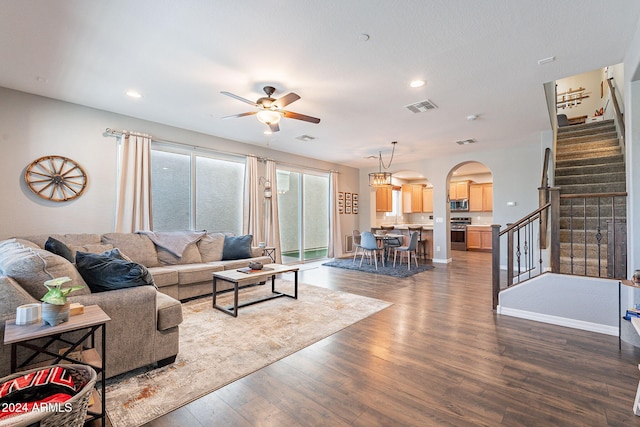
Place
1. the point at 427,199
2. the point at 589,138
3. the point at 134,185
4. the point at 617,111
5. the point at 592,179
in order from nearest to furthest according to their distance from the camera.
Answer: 1. the point at 134,185
2. the point at 592,179
3. the point at 617,111
4. the point at 589,138
5. the point at 427,199

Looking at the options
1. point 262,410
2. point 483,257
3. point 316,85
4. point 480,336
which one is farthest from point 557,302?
point 483,257

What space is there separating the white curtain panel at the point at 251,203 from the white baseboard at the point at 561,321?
4.58 meters

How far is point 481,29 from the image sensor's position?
A: 2.45m

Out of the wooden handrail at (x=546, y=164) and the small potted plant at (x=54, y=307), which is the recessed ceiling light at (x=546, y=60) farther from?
the small potted plant at (x=54, y=307)

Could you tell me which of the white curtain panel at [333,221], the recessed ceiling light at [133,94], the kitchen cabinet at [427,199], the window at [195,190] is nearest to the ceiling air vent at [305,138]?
the window at [195,190]

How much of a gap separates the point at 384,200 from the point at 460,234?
303 centimetres

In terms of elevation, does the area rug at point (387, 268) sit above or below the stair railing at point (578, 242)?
below

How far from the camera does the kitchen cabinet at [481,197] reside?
32.2 feet

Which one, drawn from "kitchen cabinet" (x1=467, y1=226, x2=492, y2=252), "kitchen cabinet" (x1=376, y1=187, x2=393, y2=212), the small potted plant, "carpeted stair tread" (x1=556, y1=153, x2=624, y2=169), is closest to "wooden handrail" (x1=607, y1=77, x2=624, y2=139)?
"carpeted stair tread" (x1=556, y1=153, x2=624, y2=169)

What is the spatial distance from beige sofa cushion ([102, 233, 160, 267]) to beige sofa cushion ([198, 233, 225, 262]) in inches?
29.0

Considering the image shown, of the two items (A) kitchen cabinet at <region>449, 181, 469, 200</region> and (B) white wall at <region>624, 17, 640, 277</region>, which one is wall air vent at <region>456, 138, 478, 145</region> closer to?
(B) white wall at <region>624, 17, 640, 277</region>

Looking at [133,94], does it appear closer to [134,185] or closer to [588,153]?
[134,185]

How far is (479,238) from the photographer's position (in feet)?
31.7

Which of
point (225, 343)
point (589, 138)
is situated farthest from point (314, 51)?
point (589, 138)
